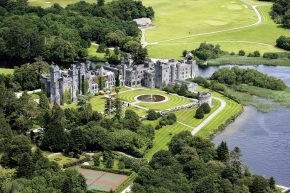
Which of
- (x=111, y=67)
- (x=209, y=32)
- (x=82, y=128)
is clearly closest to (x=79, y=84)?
(x=111, y=67)

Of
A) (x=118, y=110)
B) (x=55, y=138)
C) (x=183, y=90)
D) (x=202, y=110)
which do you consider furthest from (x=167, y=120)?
(x=55, y=138)

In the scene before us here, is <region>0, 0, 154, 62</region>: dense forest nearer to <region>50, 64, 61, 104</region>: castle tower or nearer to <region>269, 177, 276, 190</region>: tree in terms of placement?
<region>50, 64, 61, 104</region>: castle tower

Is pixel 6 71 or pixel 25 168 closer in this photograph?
pixel 25 168

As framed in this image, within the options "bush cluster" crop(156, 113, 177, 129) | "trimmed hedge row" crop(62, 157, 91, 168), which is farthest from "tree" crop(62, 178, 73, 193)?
"bush cluster" crop(156, 113, 177, 129)

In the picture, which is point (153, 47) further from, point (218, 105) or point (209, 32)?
point (218, 105)

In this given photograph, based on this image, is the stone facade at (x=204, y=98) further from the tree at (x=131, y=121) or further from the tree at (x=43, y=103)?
the tree at (x=43, y=103)

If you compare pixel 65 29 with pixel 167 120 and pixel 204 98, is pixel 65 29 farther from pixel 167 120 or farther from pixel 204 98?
pixel 167 120
